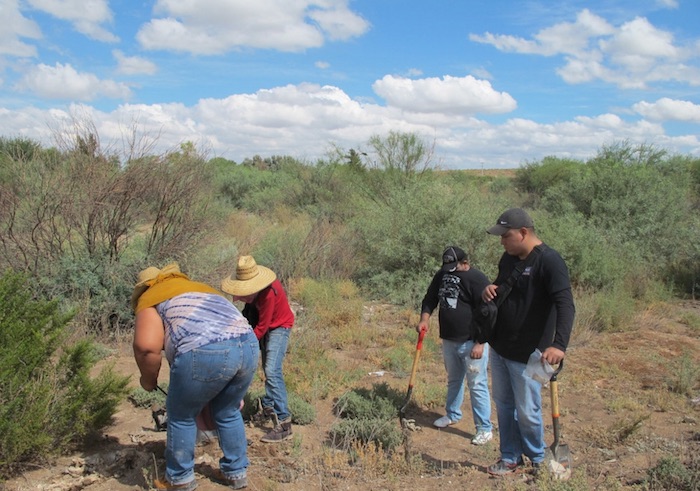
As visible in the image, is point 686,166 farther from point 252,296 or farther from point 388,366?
point 252,296

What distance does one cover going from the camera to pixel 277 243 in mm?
11805

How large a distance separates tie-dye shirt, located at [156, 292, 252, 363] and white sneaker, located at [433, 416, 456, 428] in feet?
8.92

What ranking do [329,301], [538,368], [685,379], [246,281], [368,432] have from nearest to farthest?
[538,368] → [246,281] → [368,432] → [685,379] → [329,301]

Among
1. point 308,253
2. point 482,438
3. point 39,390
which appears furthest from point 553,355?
point 308,253

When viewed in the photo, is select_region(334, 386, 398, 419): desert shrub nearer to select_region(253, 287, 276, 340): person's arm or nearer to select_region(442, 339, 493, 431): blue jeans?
select_region(442, 339, 493, 431): blue jeans

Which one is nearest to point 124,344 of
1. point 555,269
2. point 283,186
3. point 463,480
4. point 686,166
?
point 463,480

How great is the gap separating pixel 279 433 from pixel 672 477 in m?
2.95

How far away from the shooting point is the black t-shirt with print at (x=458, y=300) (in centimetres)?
496

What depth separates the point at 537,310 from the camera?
3.76 meters

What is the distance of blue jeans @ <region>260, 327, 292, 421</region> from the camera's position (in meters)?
4.75

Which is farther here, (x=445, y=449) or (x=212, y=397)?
(x=445, y=449)

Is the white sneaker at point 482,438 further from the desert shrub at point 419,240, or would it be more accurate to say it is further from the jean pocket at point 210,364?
the desert shrub at point 419,240

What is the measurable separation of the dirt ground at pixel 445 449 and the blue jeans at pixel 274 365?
34 cm

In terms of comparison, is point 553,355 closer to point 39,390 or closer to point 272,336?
point 272,336
